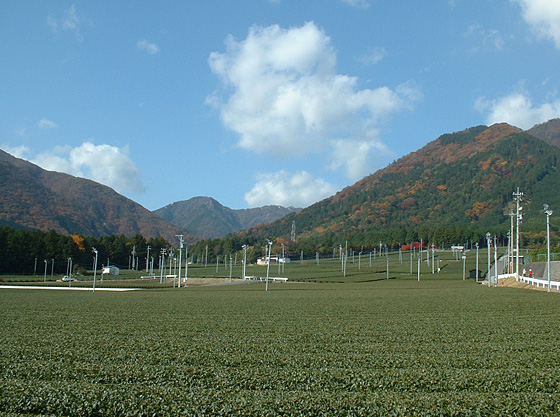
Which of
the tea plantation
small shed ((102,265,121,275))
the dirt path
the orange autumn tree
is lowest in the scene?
small shed ((102,265,121,275))

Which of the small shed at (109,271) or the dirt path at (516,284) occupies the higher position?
the dirt path at (516,284)

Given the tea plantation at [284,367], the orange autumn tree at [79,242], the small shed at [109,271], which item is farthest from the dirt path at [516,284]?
the orange autumn tree at [79,242]

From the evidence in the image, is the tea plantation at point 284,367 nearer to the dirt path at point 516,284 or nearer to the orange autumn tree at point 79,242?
the dirt path at point 516,284

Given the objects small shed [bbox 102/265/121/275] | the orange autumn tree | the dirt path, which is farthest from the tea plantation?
the orange autumn tree

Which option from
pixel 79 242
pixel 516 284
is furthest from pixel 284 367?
pixel 79 242

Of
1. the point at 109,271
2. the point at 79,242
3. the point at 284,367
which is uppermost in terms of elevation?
the point at 79,242

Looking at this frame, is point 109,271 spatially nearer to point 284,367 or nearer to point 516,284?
point 516,284

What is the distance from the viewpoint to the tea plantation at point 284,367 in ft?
28.8

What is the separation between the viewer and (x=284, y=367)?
38.7 ft

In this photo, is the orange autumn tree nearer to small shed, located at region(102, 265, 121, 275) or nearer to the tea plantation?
small shed, located at region(102, 265, 121, 275)

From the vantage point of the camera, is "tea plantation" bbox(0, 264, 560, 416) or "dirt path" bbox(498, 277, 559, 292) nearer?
"tea plantation" bbox(0, 264, 560, 416)

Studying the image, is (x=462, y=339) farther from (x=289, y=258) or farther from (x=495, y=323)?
(x=289, y=258)

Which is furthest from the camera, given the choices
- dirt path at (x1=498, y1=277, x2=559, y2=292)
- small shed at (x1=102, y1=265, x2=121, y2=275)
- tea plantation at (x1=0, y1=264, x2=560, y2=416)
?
small shed at (x1=102, y1=265, x2=121, y2=275)

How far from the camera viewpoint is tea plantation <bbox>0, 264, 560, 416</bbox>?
8781 millimetres
